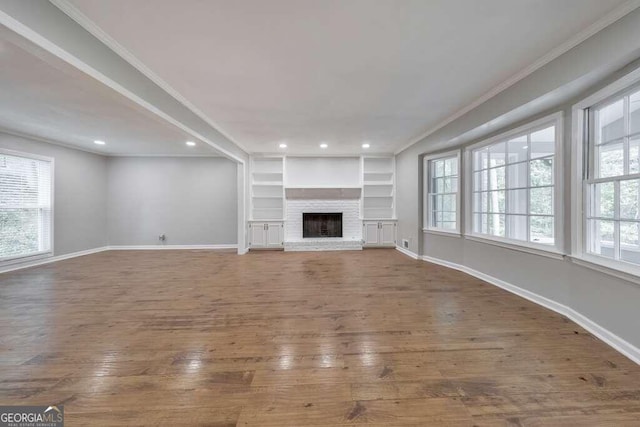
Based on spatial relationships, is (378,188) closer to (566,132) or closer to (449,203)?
(449,203)

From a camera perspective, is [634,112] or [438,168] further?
[438,168]

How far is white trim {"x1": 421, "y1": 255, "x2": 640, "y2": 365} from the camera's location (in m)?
1.90

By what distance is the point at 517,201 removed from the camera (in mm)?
3322

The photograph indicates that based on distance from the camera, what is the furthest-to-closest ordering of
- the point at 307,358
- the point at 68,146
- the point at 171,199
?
the point at 171,199, the point at 68,146, the point at 307,358

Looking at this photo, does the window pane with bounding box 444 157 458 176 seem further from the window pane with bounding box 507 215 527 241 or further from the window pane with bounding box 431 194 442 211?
the window pane with bounding box 507 215 527 241

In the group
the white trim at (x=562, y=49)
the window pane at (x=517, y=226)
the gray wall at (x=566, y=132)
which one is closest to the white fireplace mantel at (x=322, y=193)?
the gray wall at (x=566, y=132)

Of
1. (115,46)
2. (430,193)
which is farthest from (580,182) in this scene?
(115,46)

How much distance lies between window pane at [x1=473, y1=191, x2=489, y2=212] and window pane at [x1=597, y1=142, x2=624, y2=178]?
156 cm

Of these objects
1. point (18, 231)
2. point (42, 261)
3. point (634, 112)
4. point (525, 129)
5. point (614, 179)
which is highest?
point (525, 129)

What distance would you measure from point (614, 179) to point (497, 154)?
1.66 meters

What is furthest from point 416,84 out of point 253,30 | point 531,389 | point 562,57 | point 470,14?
point 531,389

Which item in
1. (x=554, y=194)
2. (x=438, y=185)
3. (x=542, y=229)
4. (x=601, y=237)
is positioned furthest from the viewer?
(x=438, y=185)

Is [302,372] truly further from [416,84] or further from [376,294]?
[416,84]

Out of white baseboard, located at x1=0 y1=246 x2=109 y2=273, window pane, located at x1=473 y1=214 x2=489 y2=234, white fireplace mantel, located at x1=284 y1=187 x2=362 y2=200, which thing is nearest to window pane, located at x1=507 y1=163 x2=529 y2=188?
window pane, located at x1=473 y1=214 x2=489 y2=234
